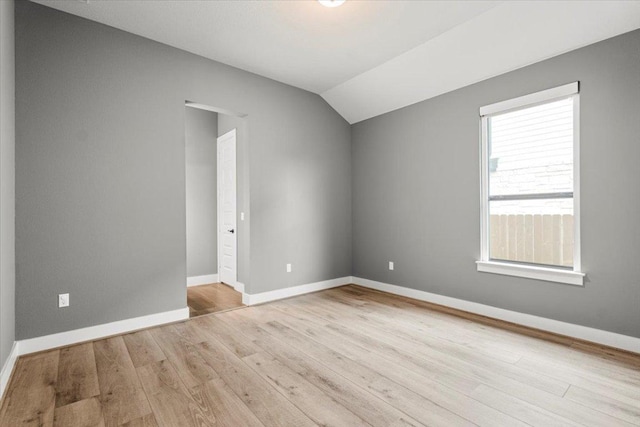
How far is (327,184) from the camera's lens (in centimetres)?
486

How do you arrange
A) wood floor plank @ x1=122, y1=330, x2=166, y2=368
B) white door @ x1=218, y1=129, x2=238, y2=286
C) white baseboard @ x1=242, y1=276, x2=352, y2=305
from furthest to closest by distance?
white door @ x1=218, y1=129, x2=238, y2=286 → white baseboard @ x1=242, y1=276, x2=352, y2=305 → wood floor plank @ x1=122, y1=330, x2=166, y2=368

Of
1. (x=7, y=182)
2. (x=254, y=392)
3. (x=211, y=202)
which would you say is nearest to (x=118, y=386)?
(x=254, y=392)

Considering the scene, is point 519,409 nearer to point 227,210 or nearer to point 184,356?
point 184,356

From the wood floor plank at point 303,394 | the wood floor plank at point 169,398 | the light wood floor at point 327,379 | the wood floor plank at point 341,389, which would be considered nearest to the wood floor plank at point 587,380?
the light wood floor at point 327,379

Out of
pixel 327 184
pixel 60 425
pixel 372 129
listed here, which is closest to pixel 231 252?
pixel 327 184

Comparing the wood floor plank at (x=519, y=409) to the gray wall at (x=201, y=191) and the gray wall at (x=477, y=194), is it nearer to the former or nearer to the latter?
the gray wall at (x=477, y=194)

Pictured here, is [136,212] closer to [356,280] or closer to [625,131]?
[356,280]

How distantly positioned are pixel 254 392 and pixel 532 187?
317 centimetres

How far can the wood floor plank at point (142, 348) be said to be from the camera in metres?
2.48

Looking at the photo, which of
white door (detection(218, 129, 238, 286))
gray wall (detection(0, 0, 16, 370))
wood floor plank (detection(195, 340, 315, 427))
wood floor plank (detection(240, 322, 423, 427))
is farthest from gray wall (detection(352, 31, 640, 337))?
gray wall (detection(0, 0, 16, 370))

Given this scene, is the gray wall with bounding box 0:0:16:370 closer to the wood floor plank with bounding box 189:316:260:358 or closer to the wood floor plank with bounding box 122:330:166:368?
the wood floor plank with bounding box 122:330:166:368

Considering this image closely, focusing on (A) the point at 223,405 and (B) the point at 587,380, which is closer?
(A) the point at 223,405

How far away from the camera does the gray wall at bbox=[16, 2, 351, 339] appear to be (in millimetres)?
2639

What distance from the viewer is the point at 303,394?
2.01 metres
